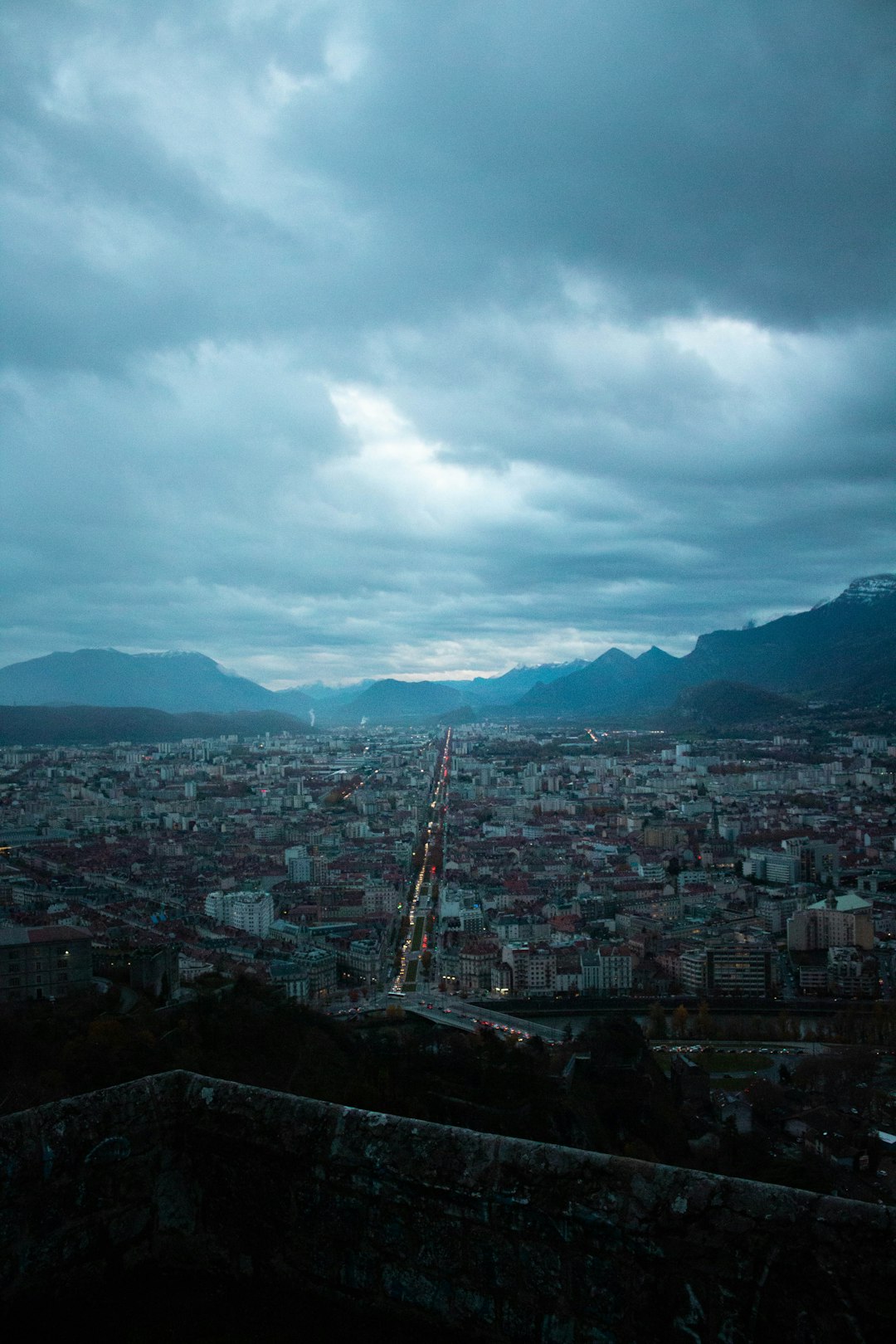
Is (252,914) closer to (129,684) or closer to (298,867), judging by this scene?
(298,867)

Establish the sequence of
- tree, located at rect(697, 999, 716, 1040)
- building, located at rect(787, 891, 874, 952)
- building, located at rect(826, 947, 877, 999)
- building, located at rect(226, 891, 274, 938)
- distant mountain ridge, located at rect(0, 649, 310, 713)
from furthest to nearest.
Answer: distant mountain ridge, located at rect(0, 649, 310, 713), building, located at rect(226, 891, 274, 938), building, located at rect(787, 891, 874, 952), building, located at rect(826, 947, 877, 999), tree, located at rect(697, 999, 716, 1040)

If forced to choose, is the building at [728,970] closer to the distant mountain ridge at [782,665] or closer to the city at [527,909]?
the city at [527,909]

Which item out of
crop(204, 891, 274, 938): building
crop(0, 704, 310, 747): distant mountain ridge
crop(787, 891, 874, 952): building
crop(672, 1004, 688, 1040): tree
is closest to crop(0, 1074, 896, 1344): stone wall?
crop(672, 1004, 688, 1040): tree

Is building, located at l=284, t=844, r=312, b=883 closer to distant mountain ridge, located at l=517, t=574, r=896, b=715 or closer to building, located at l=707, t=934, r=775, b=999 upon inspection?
building, located at l=707, t=934, r=775, b=999

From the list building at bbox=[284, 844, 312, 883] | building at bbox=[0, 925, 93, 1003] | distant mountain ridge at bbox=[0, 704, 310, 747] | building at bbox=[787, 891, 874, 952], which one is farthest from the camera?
distant mountain ridge at bbox=[0, 704, 310, 747]

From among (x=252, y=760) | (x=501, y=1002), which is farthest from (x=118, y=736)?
(x=501, y=1002)

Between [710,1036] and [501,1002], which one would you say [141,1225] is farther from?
[501,1002]
